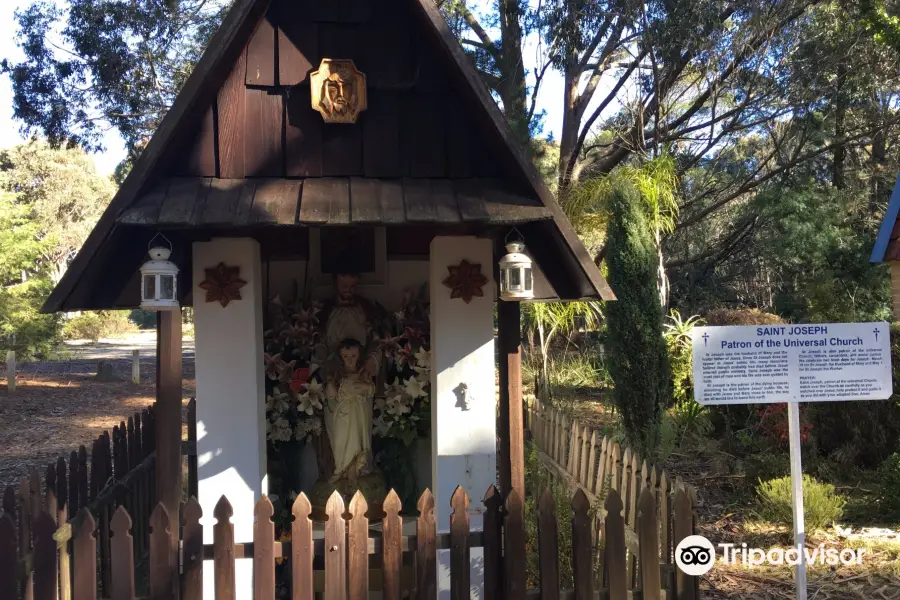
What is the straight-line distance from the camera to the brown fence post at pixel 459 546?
322 centimetres

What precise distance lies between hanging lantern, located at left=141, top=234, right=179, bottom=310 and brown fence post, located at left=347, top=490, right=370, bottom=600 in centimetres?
148

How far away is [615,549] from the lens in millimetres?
3230

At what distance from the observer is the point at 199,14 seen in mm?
13539

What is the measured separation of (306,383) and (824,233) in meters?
12.2

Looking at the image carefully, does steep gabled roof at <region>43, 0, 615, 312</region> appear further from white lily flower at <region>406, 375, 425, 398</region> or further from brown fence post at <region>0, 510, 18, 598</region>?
white lily flower at <region>406, 375, 425, 398</region>

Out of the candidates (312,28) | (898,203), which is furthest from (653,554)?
(898,203)

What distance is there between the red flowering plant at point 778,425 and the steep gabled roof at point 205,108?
4.41m

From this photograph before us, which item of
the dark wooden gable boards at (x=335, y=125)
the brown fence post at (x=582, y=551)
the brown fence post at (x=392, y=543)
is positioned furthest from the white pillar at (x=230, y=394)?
the brown fence post at (x=582, y=551)

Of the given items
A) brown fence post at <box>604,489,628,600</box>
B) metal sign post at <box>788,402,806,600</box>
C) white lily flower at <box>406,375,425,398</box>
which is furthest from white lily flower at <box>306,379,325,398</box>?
metal sign post at <box>788,402,806,600</box>

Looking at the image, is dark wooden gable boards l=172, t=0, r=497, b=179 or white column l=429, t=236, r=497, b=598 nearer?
dark wooden gable boards l=172, t=0, r=497, b=179

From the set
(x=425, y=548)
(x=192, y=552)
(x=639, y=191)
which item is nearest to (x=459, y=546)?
(x=425, y=548)

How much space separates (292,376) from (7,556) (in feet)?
6.85

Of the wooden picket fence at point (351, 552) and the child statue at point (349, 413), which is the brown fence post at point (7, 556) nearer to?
the wooden picket fence at point (351, 552)

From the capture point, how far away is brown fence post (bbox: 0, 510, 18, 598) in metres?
2.94
